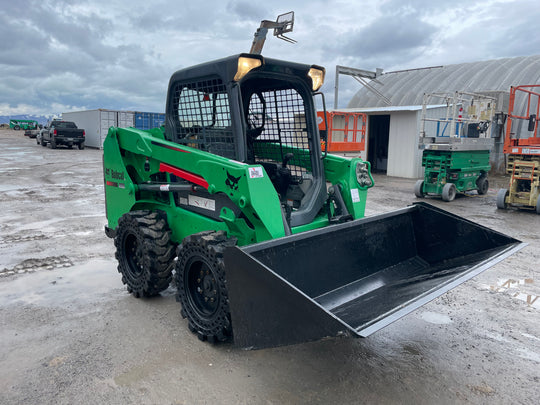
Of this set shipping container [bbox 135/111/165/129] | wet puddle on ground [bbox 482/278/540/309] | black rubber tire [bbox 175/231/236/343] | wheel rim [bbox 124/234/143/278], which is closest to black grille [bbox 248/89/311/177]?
black rubber tire [bbox 175/231/236/343]

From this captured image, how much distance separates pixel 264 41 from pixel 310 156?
3.71m

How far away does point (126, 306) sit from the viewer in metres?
4.24

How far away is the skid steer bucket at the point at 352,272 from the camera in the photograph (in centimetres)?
243

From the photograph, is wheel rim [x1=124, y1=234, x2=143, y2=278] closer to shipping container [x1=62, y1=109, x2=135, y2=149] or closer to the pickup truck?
shipping container [x1=62, y1=109, x2=135, y2=149]

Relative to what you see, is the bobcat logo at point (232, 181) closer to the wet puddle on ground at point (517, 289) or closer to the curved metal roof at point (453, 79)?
the wet puddle on ground at point (517, 289)

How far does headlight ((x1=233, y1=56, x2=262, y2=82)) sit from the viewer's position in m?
3.52

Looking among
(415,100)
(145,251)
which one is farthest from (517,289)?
(415,100)

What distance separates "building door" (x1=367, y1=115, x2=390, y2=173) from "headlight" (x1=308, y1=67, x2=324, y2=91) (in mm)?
16810

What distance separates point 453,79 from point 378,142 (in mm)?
5711

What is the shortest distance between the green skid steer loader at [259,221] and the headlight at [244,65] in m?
0.01

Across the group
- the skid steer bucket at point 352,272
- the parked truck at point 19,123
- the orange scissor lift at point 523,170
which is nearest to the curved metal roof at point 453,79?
the orange scissor lift at point 523,170

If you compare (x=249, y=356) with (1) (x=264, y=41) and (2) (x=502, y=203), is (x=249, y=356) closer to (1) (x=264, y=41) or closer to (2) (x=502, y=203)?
(1) (x=264, y=41)

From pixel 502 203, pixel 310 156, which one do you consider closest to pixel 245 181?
pixel 310 156

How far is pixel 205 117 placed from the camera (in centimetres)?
403
